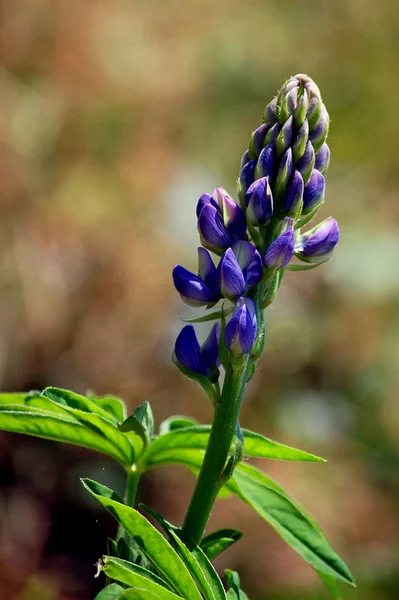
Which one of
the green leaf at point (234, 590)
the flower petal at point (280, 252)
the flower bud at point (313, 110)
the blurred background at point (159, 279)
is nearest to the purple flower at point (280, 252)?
the flower petal at point (280, 252)

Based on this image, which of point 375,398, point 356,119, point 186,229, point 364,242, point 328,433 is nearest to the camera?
point 328,433

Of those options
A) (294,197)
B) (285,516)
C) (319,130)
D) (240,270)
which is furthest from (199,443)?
(319,130)

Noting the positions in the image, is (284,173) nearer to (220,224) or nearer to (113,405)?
(220,224)

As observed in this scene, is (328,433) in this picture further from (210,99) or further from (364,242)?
(210,99)

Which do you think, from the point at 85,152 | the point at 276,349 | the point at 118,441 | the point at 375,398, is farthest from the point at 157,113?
the point at 118,441

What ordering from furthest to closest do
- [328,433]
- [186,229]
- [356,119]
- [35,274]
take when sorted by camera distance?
[356,119] < [186,229] < [328,433] < [35,274]
